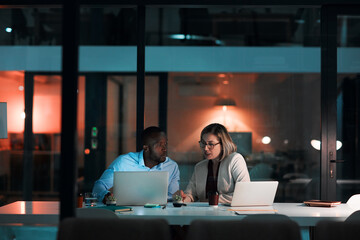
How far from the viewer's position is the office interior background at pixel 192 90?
19.2 ft

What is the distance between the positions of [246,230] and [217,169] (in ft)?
8.48

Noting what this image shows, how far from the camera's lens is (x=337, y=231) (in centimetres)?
210

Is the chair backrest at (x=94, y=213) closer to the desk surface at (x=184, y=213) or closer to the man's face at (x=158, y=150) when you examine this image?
the desk surface at (x=184, y=213)

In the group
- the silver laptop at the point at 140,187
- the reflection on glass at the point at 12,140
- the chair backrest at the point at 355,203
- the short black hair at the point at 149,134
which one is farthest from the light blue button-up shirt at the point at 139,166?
the reflection on glass at the point at 12,140

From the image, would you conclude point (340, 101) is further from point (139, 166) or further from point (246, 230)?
point (246, 230)

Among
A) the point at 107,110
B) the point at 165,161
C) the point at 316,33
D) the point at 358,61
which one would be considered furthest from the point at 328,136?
the point at 107,110

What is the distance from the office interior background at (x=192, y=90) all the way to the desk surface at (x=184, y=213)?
1740 mm

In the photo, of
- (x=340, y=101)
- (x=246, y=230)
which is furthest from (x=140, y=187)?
(x=340, y=101)

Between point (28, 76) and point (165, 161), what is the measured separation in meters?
2.77

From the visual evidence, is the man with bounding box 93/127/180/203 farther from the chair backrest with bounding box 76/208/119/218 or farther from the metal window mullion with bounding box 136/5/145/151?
the chair backrest with bounding box 76/208/119/218

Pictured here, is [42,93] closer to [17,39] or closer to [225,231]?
[17,39]

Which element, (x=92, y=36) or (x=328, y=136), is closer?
(x=328, y=136)

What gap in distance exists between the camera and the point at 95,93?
702cm

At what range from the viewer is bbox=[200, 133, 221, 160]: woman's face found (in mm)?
4617
